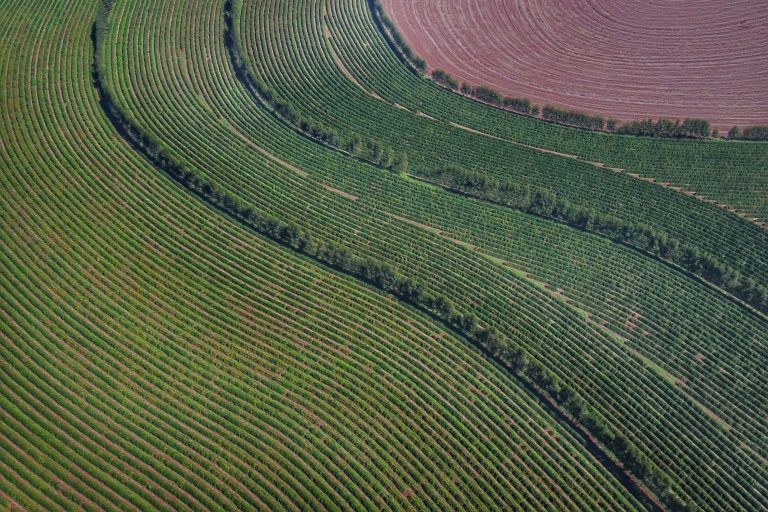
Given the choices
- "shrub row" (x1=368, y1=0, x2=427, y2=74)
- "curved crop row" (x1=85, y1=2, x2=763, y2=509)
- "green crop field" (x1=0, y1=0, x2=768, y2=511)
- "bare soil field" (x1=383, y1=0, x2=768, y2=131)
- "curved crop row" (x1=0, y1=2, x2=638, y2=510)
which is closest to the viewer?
"curved crop row" (x1=0, y1=2, x2=638, y2=510)

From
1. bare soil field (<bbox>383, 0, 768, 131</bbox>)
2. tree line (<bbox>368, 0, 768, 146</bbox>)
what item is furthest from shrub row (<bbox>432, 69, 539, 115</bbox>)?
bare soil field (<bbox>383, 0, 768, 131</bbox>)

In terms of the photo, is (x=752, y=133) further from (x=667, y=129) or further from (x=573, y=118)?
(x=573, y=118)

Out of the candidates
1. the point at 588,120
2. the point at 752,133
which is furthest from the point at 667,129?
the point at 752,133

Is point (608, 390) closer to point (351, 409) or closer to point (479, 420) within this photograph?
point (479, 420)

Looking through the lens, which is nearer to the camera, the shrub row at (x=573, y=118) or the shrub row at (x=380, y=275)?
the shrub row at (x=380, y=275)

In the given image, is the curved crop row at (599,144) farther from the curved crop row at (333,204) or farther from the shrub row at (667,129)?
the curved crop row at (333,204)

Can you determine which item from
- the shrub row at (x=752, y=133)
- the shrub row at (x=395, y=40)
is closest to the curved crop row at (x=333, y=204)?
the shrub row at (x=395, y=40)

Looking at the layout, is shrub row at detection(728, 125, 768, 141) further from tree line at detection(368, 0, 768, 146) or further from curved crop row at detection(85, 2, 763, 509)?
curved crop row at detection(85, 2, 763, 509)
